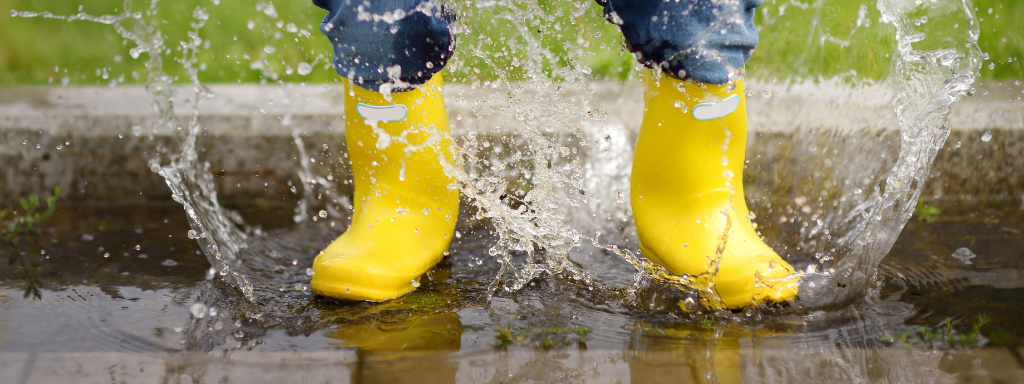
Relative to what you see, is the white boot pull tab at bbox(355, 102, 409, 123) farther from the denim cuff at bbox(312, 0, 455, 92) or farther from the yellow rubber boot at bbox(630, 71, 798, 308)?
the yellow rubber boot at bbox(630, 71, 798, 308)

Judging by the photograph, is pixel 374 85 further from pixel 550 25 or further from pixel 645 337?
pixel 645 337

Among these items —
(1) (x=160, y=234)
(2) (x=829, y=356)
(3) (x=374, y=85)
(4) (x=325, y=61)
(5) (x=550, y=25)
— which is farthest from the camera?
(4) (x=325, y=61)

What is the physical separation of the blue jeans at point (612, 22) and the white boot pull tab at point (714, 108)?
58mm

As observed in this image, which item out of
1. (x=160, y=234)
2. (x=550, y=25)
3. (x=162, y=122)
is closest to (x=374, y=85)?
(x=550, y=25)

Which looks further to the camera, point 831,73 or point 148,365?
point 831,73

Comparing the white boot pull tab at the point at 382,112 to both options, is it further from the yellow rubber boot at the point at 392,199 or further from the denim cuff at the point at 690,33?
the denim cuff at the point at 690,33

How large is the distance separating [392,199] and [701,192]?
569mm

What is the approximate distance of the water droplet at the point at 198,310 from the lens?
1.34 metres

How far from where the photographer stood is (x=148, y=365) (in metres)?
1.16

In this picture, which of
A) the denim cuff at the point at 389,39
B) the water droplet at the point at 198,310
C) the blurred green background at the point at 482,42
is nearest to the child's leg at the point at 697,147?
the blurred green background at the point at 482,42

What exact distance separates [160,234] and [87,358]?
27.2 inches

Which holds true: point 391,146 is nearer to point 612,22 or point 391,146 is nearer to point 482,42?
point 482,42

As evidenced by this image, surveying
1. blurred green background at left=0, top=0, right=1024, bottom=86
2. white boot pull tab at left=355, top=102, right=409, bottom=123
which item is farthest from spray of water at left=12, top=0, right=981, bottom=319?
white boot pull tab at left=355, top=102, right=409, bottom=123

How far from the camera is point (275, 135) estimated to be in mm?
2049
